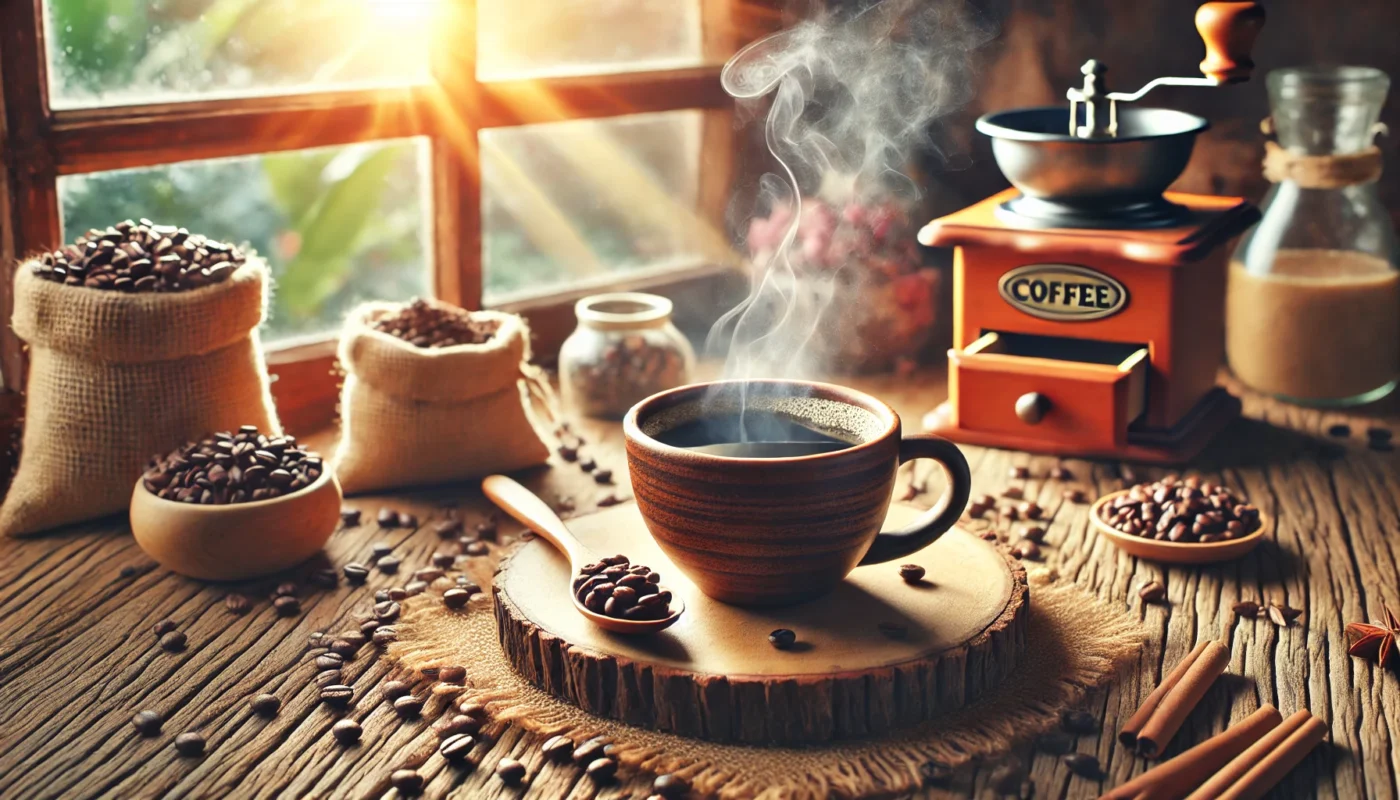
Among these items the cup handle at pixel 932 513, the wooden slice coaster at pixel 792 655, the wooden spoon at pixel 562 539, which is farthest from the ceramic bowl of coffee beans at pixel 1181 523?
the wooden spoon at pixel 562 539

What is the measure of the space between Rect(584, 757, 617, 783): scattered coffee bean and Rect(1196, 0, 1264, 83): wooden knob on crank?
1.37 metres

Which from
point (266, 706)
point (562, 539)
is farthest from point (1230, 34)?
point (266, 706)

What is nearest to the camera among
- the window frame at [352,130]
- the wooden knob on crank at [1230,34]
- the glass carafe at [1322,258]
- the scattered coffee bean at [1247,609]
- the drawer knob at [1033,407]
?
the scattered coffee bean at [1247,609]

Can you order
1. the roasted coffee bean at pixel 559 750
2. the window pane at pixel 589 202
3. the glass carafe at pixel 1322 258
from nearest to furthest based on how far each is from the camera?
the roasted coffee bean at pixel 559 750 → the glass carafe at pixel 1322 258 → the window pane at pixel 589 202

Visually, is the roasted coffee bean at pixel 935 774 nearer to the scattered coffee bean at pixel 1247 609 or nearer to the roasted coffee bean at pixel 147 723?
the scattered coffee bean at pixel 1247 609

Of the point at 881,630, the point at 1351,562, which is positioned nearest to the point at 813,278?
the point at 1351,562

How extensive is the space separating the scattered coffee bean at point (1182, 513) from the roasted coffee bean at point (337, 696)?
42.8 inches

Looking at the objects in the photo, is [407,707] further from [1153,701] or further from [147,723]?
[1153,701]

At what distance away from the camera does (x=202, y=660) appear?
170cm

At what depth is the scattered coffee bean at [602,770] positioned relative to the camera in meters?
1.40

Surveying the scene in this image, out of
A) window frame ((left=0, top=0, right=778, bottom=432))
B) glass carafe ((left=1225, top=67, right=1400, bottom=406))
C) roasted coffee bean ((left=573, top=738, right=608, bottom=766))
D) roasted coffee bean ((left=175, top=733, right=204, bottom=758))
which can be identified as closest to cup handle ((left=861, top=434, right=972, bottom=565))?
roasted coffee bean ((left=573, top=738, right=608, bottom=766))

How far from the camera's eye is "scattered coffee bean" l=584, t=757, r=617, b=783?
4.58ft

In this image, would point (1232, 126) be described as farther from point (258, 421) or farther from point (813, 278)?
point (258, 421)

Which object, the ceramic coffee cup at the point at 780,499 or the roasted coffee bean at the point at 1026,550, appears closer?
the ceramic coffee cup at the point at 780,499
